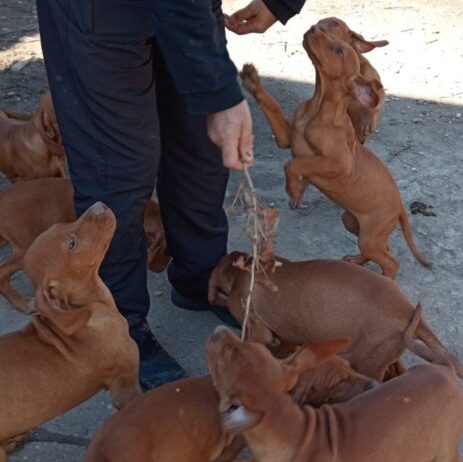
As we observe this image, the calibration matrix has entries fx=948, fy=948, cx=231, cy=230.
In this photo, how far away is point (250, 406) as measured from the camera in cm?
317

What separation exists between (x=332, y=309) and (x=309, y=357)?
707 mm

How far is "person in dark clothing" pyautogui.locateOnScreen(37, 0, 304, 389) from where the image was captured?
3.25 metres

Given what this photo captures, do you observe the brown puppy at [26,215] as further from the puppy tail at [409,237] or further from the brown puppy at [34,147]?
the puppy tail at [409,237]

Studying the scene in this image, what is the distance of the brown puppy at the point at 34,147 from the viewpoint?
17.3 feet

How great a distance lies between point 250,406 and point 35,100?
13.8ft

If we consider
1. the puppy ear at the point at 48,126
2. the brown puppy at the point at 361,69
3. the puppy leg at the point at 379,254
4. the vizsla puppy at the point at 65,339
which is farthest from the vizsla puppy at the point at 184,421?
the puppy ear at the point at 48,126

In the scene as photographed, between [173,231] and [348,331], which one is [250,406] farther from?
[173,231]

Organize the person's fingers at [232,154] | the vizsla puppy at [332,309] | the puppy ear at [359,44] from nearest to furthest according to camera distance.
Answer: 1. the person's fingers at [232,154]
2. the vizsla puppy at [332,309]
3. the puppy ear at [359,44]

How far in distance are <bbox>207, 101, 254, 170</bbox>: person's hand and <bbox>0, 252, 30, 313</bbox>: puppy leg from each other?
169 centimetres

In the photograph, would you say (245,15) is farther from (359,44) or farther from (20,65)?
(20,65)

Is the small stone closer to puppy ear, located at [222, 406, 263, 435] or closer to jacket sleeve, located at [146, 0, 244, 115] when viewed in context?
jacket sleeve, located at [146, 0, 244, 115]

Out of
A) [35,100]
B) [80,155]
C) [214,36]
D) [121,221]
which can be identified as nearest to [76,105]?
[80,155]

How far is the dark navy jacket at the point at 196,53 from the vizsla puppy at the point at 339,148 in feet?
4.47

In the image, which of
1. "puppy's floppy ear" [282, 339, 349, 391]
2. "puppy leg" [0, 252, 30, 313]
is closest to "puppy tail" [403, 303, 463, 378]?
"puppy's floppy ear" [282, 339, 349, 391]
